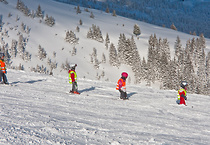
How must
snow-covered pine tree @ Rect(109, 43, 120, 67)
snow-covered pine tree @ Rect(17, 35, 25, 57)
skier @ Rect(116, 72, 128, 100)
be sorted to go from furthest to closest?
snow-covered pine tree @ Rect(109, 43, 120, 67) < snow-covered pine tree @ Rect(17, 35, 25, 57) < skier @ Rect(116, 72, 128, 100)

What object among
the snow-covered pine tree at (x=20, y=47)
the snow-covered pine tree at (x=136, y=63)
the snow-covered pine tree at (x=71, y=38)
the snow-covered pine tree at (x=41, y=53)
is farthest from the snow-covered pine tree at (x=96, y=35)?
the snow-covered pine tree at (x=20, y=47)

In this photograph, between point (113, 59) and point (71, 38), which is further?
point (71, 38)

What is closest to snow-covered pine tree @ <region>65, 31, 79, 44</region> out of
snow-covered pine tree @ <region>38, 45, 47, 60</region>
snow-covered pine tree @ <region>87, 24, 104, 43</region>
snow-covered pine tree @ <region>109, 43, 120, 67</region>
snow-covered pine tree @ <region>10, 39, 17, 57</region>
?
snow-covered pine tree @ <region>87, 24, 104, 43</region>

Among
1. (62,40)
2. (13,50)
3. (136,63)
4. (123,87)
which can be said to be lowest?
(123,87)

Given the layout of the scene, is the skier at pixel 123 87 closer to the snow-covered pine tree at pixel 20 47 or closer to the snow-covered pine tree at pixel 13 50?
the snow-covered pine tree at pixel 20 47

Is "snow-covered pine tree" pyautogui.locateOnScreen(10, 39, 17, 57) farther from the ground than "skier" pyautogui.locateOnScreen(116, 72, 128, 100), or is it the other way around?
"snow-covered pine tree" pyautogui.locateOnScreen(10, 39, 17, 57)

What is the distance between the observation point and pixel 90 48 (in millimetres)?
82312

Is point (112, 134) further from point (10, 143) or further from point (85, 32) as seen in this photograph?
point (85, 32)

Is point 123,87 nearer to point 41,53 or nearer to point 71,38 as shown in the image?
point 41,53

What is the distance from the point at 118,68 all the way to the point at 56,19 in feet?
134

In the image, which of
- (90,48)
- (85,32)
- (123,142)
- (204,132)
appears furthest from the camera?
(85,32)

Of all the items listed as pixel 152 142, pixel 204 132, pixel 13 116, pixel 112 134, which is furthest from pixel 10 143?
pixel 204 132

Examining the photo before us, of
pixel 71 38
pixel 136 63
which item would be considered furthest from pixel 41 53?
pixel 136 63

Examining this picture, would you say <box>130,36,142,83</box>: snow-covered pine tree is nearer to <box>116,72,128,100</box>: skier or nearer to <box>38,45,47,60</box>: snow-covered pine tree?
<box>38,45,47,60</box>: snow-covered pine tree
